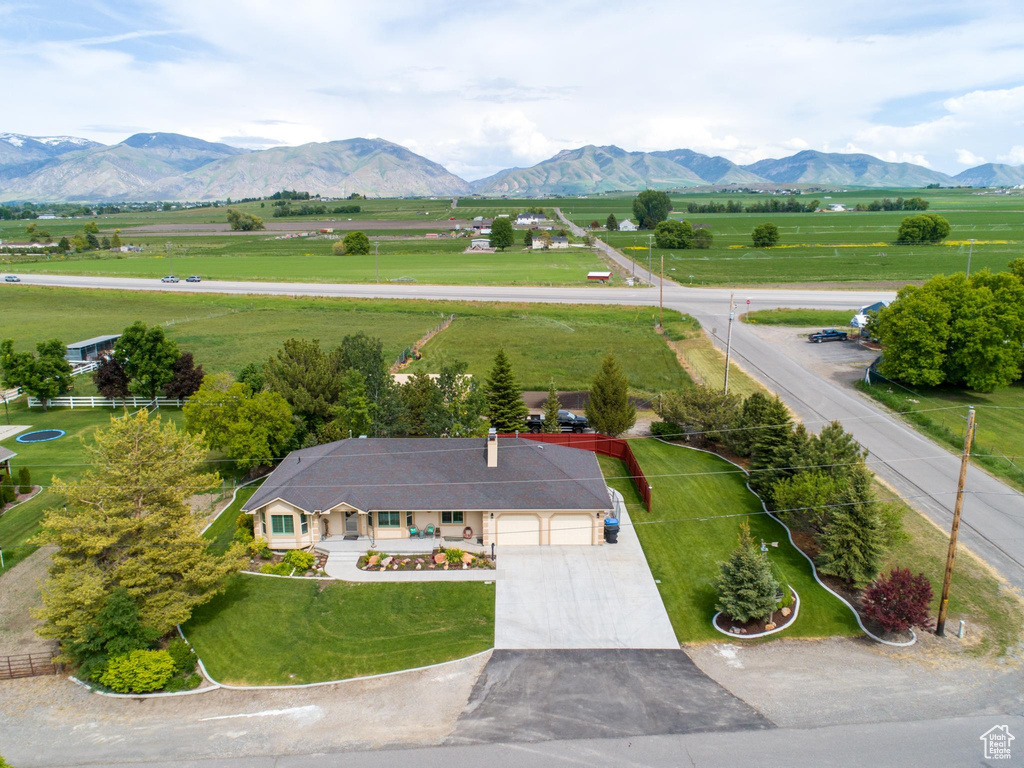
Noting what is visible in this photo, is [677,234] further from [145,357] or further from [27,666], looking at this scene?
[27,666]

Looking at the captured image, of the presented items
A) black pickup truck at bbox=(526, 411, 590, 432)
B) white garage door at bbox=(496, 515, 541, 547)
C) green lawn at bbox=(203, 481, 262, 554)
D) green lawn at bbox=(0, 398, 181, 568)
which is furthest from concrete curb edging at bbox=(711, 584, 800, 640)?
green lawn at bbox=(0, 398, 181, 568)

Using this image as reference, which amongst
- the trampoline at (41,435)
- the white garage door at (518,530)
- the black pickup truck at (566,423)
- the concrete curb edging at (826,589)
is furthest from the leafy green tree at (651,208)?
the white garage door at (518,530)

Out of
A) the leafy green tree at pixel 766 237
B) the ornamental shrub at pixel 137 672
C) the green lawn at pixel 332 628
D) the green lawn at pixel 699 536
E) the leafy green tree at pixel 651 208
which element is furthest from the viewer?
the leafy green tree at pixel 651 208

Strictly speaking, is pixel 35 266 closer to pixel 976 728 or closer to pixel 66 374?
pixel 66 374

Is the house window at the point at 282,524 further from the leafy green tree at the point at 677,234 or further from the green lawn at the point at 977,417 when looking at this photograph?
the leafy green tree at the point at 677,234

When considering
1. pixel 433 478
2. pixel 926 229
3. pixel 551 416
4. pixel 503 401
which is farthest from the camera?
pixel 926 229

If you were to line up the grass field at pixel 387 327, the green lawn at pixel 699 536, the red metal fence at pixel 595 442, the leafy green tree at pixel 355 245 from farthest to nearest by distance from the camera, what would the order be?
the leafy green tree at pixel 355 245
the grass field at pixel 387 327
the red metal fence at pixel 595 442
the green lawn at pixel 699 536

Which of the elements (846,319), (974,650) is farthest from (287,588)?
(846,319)

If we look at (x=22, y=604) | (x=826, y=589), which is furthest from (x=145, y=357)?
(x=826, y=589)
